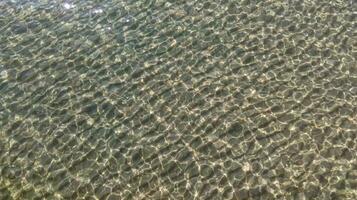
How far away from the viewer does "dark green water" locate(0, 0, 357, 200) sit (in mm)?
5832

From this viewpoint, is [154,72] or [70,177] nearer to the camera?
[70,177]

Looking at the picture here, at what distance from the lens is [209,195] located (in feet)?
A: 18.6

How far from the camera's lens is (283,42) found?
7430 millimetres

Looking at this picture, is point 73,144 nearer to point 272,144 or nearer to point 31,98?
point 31,98

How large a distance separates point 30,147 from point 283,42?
4.13m

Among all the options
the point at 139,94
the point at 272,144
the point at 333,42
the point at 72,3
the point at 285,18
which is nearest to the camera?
the point at 272,144

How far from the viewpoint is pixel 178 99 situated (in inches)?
265

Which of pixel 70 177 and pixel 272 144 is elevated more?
pixel 70 177

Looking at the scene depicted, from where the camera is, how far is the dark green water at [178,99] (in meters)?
5.83

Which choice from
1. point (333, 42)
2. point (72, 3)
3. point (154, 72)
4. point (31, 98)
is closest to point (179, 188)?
point (154, 72)

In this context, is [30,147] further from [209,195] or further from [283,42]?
[283,42]

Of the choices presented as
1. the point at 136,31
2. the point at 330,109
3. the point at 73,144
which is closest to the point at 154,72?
the point at 136,31

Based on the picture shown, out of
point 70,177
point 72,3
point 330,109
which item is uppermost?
point 72,3

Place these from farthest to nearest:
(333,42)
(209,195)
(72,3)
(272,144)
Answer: (72,3), (333,42), (272,144), (209,195)
